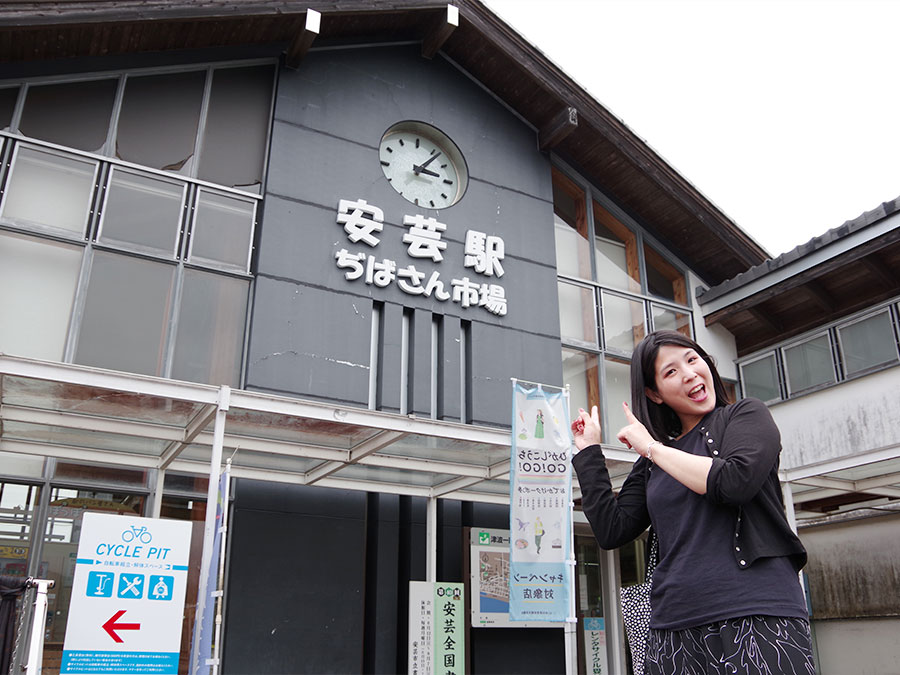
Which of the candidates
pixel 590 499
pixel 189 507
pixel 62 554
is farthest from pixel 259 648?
pixel 590 499

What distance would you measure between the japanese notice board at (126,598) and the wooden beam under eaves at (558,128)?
8.08 metres

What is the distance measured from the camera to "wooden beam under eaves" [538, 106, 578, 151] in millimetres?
11586

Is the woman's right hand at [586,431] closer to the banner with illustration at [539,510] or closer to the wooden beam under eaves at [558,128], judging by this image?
the banner with illustration at [539,510]

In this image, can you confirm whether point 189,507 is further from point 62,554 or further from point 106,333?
point 106,333

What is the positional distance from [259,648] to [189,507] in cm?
157

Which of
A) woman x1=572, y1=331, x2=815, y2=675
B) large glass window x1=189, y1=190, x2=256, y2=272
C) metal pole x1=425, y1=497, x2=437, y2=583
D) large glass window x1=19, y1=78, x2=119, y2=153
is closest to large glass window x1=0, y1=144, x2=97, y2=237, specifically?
large glass window x1=19, y1=78, x2=119, y2=153

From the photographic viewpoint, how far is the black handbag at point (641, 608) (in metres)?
1.73

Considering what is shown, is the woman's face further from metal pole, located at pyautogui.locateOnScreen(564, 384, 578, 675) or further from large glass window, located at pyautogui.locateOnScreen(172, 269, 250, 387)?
large glass window, located at pyautogui.locateOnScreen(172, 269, 250, 387)

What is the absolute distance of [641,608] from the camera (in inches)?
69.6

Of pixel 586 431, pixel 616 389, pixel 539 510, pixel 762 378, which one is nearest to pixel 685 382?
pixel 586 431

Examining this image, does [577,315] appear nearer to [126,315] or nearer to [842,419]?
[842,419]

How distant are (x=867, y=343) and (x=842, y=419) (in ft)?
3.51

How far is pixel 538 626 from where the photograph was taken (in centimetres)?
965

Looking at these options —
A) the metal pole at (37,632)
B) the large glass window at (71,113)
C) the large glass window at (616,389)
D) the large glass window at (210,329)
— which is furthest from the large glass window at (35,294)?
the large glass window at (616,389)
